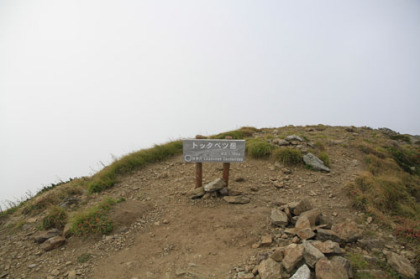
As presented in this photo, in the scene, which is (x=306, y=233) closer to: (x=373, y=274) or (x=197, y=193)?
(x=373, y=274)

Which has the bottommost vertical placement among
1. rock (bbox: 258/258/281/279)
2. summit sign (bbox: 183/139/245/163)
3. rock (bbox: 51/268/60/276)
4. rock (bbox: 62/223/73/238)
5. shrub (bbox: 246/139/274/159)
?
rock (bbox: 51/268/60/276)

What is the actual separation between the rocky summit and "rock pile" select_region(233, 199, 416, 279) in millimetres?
17

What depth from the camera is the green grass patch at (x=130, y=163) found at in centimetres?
765

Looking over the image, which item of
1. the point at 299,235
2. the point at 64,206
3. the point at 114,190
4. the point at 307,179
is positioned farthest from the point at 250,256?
the point at 64,206

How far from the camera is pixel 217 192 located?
6.40 metres

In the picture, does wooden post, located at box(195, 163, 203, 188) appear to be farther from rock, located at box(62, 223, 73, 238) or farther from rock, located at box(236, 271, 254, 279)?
rock, located at box(62, 223, 73, 238)

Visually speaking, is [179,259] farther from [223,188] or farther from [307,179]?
[307,179]

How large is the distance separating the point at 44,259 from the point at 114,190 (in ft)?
9.46

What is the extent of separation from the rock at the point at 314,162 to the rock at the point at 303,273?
515cm

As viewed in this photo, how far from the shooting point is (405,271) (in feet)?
10.5

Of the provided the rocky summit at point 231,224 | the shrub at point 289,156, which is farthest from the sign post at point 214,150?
the shrub at point 289,156

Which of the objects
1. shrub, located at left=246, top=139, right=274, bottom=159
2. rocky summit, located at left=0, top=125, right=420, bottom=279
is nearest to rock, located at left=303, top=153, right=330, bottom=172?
rocky summit, located at left=0, top=125, right=420, bottom=279

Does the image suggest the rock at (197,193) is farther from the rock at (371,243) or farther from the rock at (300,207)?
the rock at (371,243)

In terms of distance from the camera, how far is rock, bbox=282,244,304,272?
340cm
